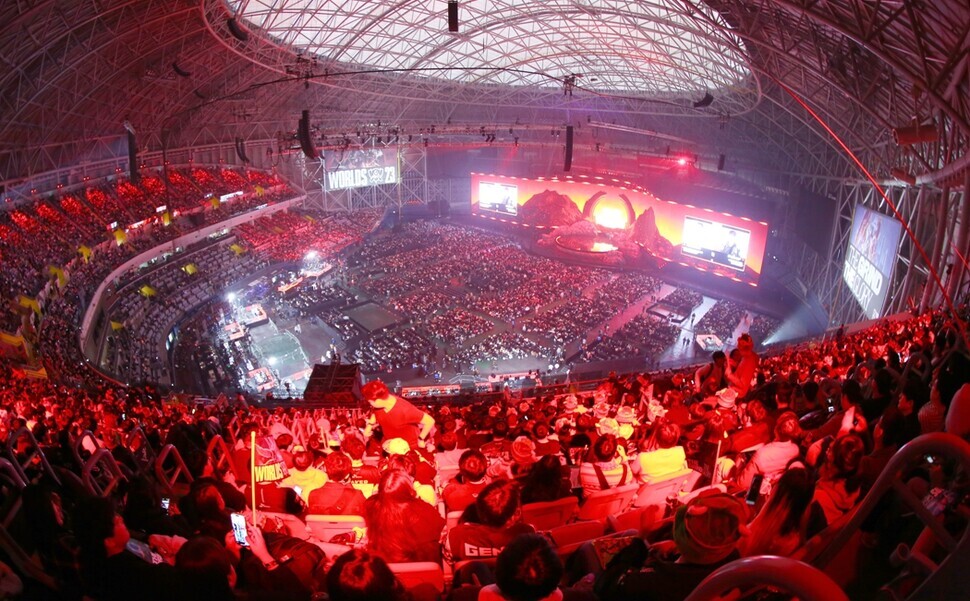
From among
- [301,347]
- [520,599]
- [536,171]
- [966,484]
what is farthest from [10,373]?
[536,171]

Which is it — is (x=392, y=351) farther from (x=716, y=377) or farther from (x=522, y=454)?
(x=522, y=454)

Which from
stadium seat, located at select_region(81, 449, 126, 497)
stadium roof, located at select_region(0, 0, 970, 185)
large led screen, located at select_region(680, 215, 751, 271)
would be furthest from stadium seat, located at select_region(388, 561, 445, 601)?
large led screen, located at select_region(680, 215, 751, 271)

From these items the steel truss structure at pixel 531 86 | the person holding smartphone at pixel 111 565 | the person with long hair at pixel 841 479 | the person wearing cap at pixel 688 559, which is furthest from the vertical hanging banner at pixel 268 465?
the steel truss structure at pixel 531 86

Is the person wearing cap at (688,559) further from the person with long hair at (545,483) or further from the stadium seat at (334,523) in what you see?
the stadium seat at (334,523)

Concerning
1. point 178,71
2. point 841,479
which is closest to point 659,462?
point 841,479

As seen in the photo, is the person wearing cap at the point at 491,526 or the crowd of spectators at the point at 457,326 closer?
the person wearing cap at the point at 491,526

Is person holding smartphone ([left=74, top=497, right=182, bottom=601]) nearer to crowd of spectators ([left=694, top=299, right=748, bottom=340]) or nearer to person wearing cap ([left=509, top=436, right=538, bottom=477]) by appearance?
person wearing cap ([left=509, top=436, right=538, bottom=477])
